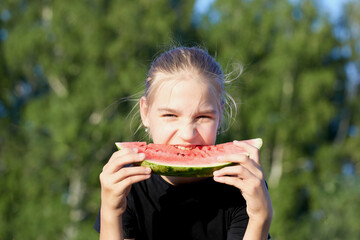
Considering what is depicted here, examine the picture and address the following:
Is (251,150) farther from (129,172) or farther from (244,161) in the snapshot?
(129,172)

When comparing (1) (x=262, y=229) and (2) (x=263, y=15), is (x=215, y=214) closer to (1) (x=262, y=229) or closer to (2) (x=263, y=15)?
(1) (x=262, y=229)

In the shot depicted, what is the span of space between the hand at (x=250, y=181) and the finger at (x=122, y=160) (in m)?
0.43

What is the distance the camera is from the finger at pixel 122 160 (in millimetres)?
2393

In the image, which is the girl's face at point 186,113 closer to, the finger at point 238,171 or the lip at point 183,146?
the lip at point 183,146

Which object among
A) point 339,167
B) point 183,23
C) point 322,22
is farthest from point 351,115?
point 183,23

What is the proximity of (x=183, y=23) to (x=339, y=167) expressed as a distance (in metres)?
10.4

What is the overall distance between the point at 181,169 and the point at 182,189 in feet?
1.01

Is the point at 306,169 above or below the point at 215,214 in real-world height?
above

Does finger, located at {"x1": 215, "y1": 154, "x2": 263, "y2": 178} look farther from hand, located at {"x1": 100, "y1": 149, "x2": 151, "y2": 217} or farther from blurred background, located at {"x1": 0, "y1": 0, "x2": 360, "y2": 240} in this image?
blurred background, located at {"x1": 0, "y1": 0, "x2": 360, "y2": 240}

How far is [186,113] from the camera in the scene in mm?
2715

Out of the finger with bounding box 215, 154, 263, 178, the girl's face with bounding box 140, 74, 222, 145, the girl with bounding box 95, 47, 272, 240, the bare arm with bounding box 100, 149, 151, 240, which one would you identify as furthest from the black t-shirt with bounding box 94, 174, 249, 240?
the finger with bounding box 215, 154, 263, 178

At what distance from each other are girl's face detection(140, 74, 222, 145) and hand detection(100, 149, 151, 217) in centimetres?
42

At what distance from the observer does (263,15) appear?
2089cm

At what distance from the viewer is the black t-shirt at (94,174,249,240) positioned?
9.14 ft
